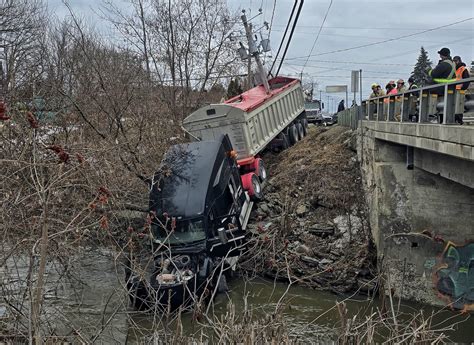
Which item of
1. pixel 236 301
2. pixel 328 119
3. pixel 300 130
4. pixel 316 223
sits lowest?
pixel 236 301

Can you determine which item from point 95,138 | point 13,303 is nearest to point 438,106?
point 13,303

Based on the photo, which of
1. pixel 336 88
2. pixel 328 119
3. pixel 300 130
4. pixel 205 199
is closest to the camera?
pixel 205 199

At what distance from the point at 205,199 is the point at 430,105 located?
5.59 meters

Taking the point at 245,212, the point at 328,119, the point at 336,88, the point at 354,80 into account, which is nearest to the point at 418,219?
the point at 245,212

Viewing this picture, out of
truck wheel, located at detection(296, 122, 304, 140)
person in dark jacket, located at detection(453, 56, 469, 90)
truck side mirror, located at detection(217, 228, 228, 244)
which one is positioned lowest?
truck side mirror, located at detection(217, 228, 228, 244)

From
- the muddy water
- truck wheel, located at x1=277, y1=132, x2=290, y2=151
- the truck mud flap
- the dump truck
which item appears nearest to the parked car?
truck wheel, located at x1=277, y1=132, x2=290, y2=151

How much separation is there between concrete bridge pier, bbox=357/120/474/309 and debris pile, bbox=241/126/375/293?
1022mm

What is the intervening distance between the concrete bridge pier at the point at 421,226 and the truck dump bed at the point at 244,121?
5.39m

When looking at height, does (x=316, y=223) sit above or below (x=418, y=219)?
below

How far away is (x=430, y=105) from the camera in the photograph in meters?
9.46

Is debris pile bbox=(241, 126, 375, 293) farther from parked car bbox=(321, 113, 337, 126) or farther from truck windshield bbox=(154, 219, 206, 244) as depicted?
parked car bbox=(321, 113, 337, 126)

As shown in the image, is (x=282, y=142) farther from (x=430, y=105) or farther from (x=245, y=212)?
(x=430, y=105)

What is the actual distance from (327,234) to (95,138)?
7525mm

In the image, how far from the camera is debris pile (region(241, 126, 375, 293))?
12.9 m
